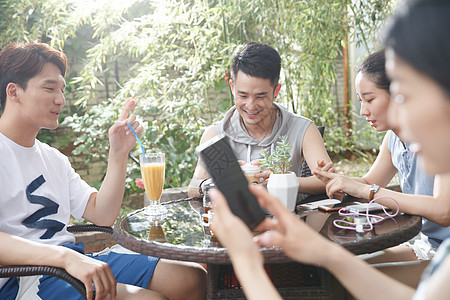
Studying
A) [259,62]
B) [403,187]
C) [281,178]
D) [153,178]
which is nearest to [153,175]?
[153,178]

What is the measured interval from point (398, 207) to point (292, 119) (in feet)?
2.88

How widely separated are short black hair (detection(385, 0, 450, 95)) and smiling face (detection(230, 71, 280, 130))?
60.4 inches

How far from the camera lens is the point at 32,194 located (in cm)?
172

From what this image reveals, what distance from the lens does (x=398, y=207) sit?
1.62m

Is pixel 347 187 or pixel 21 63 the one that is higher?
pixel 21 63

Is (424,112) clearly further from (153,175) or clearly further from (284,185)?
(153,175)

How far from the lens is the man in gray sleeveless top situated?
2223 mm

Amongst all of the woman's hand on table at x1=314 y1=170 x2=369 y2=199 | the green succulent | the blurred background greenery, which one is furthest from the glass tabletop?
the blurred background greenery

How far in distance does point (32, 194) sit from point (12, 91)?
416 millimetres

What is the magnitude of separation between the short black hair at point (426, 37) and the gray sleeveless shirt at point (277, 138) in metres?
1.58

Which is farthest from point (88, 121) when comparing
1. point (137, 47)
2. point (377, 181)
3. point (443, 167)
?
point (443, 167)

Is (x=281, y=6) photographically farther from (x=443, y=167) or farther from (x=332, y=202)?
(x=443, y=167)

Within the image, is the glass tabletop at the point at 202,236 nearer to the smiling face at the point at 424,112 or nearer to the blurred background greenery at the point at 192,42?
the smiling face at the point at 424,112

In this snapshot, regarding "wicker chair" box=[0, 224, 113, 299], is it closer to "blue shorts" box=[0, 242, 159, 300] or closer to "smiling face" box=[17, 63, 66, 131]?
"blue shorts" box=[0, 242, 159, 300]
